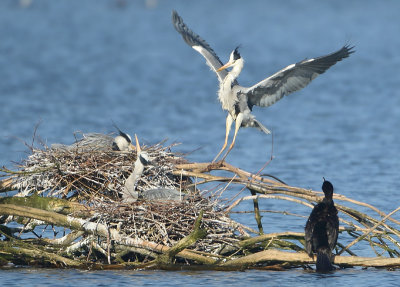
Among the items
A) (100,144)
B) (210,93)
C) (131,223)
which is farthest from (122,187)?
(210,93)

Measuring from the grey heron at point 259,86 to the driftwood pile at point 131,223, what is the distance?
1.40 meters

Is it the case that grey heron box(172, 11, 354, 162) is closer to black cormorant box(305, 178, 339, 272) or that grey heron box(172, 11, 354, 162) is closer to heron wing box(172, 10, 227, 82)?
heron wing box(172, 10, 227, 82)

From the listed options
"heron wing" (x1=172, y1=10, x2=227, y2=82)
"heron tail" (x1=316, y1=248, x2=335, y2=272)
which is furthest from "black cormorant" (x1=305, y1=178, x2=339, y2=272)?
"heron wing" (x1=172, y1=10, x2=227, y2=82)

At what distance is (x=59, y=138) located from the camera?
1848cm

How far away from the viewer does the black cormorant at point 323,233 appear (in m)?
8.45

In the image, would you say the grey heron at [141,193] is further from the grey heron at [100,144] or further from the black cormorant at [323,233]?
the black cormorant at [323,233]

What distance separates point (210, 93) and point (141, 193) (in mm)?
17673

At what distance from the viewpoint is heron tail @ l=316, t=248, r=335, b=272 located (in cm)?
849

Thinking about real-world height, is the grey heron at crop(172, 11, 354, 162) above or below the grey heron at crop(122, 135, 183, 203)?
above

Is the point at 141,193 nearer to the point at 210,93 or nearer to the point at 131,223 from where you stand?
the point at 131,223

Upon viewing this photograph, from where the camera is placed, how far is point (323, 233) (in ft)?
27.8

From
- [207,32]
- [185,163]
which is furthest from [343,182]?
[207,32]

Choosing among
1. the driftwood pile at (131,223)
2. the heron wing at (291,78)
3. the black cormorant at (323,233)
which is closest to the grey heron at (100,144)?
the driftwood pile at (131,223)

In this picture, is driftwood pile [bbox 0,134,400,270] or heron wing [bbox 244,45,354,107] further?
heron wing [bbox 244,45,354,107]
